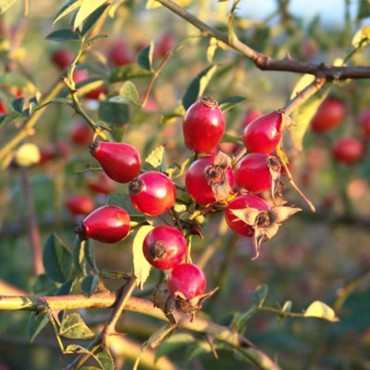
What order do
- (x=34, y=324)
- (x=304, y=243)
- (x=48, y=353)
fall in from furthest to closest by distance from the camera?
(x=304, y=243)
(x=48, y=353)
(x=34, y=324)

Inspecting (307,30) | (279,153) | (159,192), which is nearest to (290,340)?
(307,30)

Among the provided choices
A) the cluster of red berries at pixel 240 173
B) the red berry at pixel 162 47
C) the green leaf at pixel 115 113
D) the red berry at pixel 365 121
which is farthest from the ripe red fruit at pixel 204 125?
the red berry at pixel 162 47

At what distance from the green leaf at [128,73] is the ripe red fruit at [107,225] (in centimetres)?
38

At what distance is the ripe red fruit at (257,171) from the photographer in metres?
0.87

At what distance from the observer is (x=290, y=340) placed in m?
2.01

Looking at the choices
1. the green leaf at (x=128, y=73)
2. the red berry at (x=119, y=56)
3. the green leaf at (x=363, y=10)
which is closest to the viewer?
the green leaf at (x=128, y=73)

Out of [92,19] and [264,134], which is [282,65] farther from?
[92,19]

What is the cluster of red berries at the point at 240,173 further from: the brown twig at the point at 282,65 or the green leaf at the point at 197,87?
the green leaf at the point at 197,87

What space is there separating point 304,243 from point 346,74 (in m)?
2.29

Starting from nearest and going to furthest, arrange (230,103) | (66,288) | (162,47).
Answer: (66,288) → (230,103) → (162,47)

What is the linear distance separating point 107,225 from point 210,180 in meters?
0.12

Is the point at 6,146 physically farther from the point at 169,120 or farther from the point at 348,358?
the point at 348,358

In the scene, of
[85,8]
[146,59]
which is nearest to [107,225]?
[85,8]

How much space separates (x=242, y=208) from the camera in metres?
0.83
